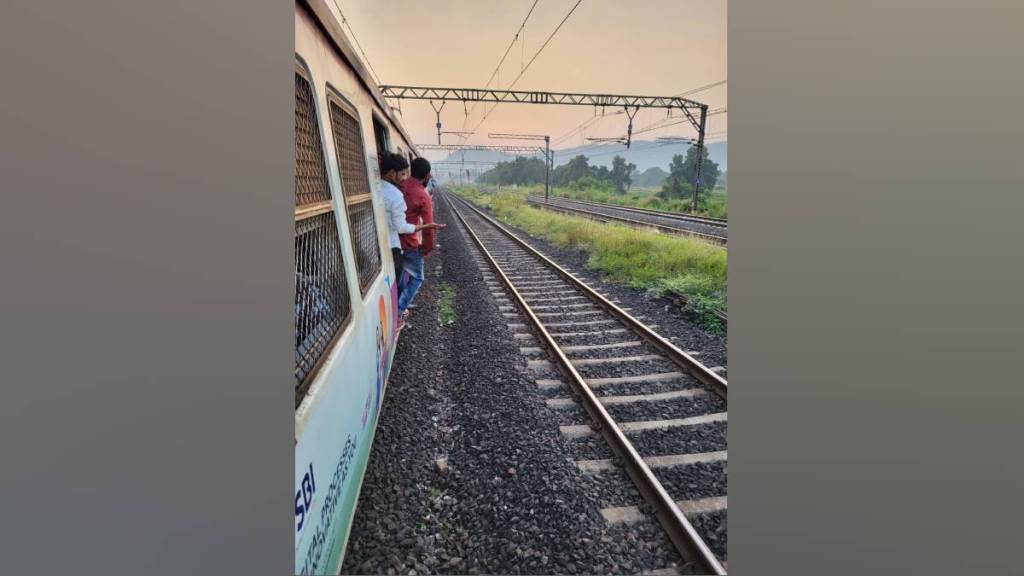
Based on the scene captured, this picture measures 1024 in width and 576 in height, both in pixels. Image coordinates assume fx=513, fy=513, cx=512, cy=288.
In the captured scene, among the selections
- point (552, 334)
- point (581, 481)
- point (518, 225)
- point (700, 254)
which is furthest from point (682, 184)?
point (581, 481)

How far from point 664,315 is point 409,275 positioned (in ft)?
10.5

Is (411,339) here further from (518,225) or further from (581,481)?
(518,225)

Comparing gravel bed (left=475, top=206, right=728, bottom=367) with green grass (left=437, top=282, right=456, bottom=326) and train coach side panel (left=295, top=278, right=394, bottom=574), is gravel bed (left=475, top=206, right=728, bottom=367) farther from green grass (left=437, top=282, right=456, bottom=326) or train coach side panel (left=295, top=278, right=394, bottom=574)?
train coach side panel (left=295, top=278, right=394, bottom=574)

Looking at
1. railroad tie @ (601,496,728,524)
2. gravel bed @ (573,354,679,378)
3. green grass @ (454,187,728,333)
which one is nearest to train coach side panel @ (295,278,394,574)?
railroad tie @ (601,496,728,524)

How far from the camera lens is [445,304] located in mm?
6938

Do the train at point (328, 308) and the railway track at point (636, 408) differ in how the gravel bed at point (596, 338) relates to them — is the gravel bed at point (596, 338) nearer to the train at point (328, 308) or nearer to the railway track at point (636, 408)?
the railway track at point (636, 408)

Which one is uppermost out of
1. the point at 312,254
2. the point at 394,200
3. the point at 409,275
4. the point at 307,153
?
the point at 307,153

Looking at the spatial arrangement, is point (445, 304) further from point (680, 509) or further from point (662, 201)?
point (662, 201)

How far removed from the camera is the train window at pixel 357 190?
277 cm

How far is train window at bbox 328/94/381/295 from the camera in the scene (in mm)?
2774

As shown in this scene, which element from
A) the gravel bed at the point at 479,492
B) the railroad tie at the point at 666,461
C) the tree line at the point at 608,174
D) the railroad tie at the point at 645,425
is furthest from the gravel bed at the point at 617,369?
the tree line at the point at 608,174

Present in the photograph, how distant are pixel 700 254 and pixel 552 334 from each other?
5.01 m

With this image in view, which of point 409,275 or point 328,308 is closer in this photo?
point 328,308

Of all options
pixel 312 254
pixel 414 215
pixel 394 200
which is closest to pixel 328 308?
pixel 312 254
